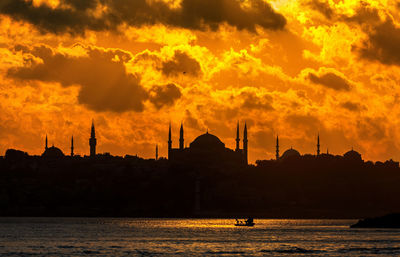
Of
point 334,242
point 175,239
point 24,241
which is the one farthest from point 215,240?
point 24,241

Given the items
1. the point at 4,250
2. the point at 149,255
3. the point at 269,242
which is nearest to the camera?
the point at 149,255

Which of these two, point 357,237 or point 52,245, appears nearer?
point 52,245

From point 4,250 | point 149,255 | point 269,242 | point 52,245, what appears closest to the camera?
point 149,255

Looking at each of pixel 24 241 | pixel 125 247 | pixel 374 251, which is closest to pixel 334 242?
pixel 374 251

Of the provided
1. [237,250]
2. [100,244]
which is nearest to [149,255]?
[237,250]

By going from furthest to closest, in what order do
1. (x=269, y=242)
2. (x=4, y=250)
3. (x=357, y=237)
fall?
(x=357, y=237), (x=269, y=242), (x=4, y=250)

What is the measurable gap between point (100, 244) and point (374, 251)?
1627 inches

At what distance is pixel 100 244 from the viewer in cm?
14762

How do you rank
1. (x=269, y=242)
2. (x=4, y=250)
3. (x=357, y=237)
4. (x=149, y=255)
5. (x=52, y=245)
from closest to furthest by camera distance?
(x=149, y=255), (x=4, y=250), (x=52, y=245), (x=269, y=242), (x=357, y=237)

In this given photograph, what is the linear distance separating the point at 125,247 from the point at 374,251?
3476 cm

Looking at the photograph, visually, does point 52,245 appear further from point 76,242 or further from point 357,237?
point 357,237

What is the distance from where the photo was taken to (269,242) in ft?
509

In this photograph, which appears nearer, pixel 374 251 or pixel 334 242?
pixel 374 251

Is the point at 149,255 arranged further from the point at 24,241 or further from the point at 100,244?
the point at 24,241
